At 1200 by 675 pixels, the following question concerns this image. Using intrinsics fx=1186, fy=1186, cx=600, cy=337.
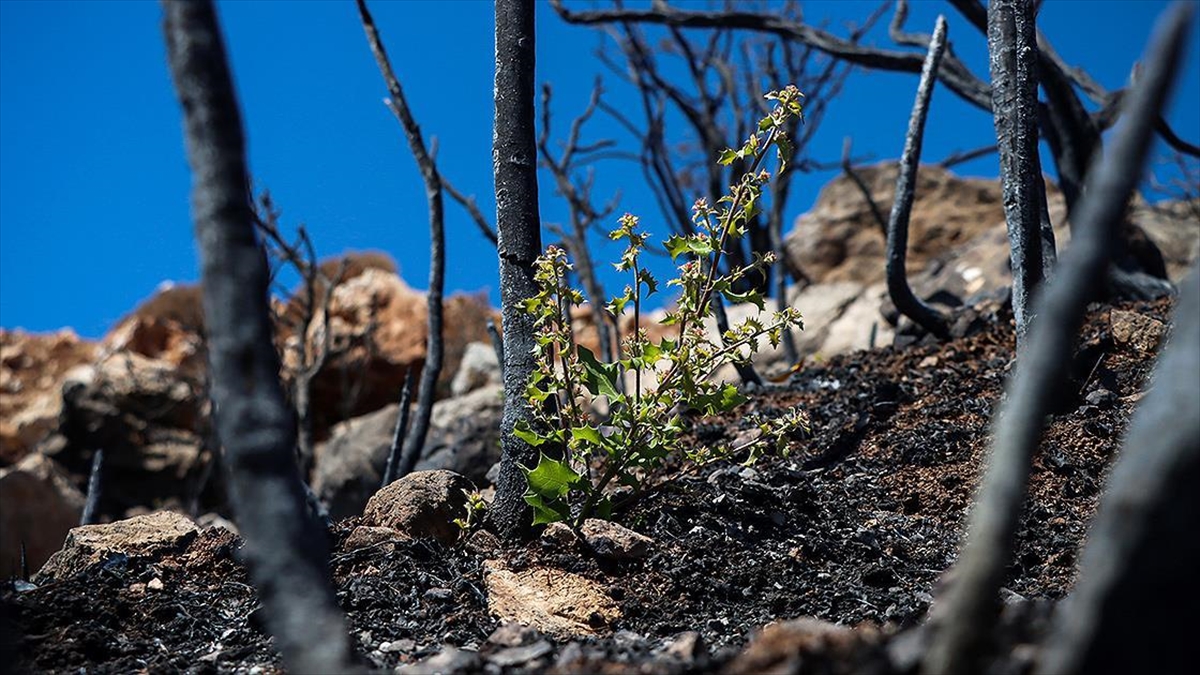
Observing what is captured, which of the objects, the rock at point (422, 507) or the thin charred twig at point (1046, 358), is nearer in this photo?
the thin charred twig at point (1046, 358)

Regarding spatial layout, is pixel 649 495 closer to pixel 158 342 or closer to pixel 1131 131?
pixel 1131 131

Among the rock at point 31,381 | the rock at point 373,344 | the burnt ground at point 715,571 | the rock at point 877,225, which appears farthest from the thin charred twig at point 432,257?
the rock at point 31,381

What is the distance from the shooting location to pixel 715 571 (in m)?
3.80

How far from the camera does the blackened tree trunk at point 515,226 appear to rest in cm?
414

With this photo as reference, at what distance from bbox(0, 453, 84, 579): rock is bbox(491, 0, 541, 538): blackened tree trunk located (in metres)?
7.99

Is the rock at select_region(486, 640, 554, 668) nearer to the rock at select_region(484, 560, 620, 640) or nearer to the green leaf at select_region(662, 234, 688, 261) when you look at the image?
the rock at select_region(484, 560, 620, 640)

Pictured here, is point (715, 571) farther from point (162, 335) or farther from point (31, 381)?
point (31, 381)

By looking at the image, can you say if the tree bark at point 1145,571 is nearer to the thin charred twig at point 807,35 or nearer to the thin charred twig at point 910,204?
the thin charred twig at point 910,204

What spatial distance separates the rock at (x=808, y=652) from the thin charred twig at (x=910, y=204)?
13.6 ft

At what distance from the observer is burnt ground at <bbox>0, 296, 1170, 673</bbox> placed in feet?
10.3

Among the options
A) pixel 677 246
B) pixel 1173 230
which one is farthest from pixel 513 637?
pixel 1173 230

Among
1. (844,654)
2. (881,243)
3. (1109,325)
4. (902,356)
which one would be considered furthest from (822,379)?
(881,243)

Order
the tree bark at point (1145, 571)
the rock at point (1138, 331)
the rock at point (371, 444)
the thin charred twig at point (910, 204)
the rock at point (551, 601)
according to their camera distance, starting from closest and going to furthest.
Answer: the tree bark at point (1145, 571), the rock at point (551, 601), the rock at point (1138, 331), the thin charred twig at point (910, 204), the rock at point (371, 444)

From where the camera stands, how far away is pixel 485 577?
3670 mm
